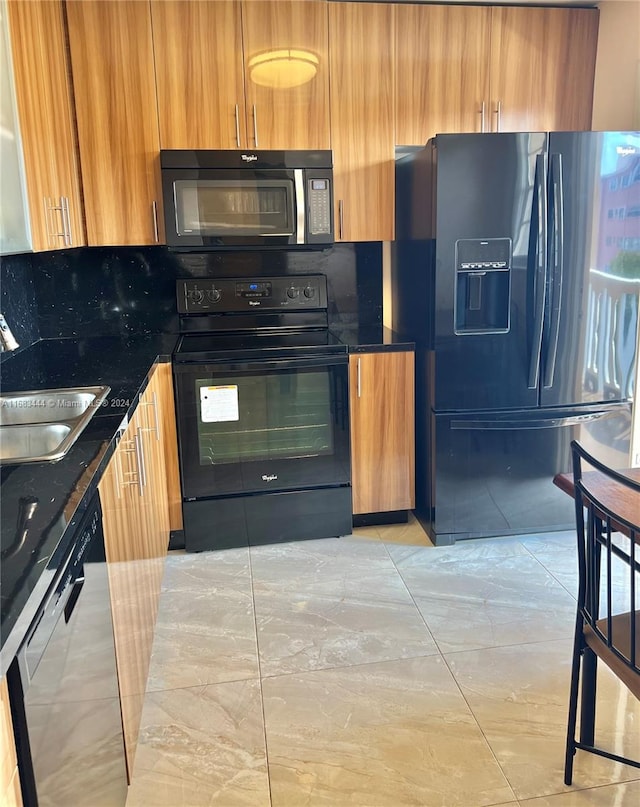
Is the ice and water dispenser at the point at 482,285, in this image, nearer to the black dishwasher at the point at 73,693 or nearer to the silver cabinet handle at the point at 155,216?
the silver cabinet handle at the point at 155,216

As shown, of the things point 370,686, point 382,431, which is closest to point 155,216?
point 382,431

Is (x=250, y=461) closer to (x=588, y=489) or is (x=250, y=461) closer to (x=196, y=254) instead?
(x=196, y=254)

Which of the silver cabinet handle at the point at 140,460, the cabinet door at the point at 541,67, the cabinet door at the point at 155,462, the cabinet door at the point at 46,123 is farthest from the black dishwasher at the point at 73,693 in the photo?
the cabinet door at the point at 541,67

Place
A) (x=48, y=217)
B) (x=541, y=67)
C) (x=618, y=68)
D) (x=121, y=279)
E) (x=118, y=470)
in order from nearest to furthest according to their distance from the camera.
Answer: (x=118, y=470)
(x=48, y=217)
(x=618, y=68)
(x=541, y=67)
(x=121, y=279)

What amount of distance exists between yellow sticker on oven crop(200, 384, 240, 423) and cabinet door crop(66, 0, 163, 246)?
746 mm

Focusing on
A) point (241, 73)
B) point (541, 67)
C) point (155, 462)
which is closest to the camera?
point (155, 462)

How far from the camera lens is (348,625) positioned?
2.41 meters

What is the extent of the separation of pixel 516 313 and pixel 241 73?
1587 millimetres

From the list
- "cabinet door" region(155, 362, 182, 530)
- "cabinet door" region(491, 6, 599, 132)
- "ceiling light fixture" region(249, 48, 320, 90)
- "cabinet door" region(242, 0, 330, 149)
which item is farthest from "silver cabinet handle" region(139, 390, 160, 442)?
"cabinet door" region(491, 6, 599, 132)

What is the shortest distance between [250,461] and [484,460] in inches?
41.4

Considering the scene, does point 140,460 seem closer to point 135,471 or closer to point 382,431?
point 135,471

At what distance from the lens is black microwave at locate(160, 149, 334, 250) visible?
2.88m

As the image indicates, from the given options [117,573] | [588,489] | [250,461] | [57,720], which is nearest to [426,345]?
[250,461]

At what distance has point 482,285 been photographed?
2848 millimetres
